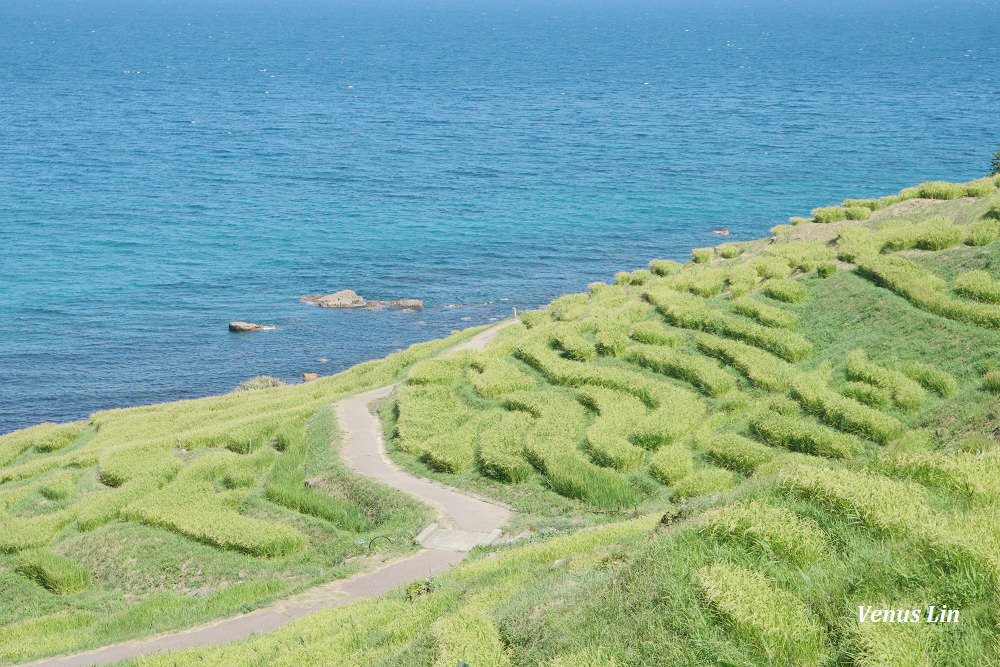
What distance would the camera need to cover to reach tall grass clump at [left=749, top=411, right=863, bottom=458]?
1922cm

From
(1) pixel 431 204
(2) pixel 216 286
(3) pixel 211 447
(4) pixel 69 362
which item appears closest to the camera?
(3) pixel 211 447

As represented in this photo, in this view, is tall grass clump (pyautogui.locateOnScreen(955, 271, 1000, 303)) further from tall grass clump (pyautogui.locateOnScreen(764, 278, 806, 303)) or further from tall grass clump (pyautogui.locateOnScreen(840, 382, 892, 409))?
tall grass clump (pyautogui.locateOnScreen(764, 278, 806, 303))

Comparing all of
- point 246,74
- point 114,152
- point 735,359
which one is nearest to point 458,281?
point 735,359

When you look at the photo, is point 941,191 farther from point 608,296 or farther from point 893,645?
point 893,645

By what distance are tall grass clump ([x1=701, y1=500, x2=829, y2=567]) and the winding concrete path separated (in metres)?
7.67

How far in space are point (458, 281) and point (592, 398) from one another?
42.2 meters

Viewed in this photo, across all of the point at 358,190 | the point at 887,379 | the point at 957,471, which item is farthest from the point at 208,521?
the point at 358,190

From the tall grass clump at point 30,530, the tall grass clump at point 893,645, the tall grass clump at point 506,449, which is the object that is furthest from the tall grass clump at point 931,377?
the tall grass clump at point 30,530

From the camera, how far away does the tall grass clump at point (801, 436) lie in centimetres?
1922

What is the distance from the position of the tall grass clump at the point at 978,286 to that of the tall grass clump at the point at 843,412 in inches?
178

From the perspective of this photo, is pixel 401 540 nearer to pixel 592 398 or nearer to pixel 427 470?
pixel 427 470

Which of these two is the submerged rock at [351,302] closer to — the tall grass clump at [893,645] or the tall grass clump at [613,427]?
the tall grass clump at [613,427]

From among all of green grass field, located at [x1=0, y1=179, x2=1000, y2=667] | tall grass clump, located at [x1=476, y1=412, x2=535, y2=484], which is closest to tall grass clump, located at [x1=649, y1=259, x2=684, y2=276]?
green grass field, located at [x1=0, y1=179, x2=1000, y2=667]

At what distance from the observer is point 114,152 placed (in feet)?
333
